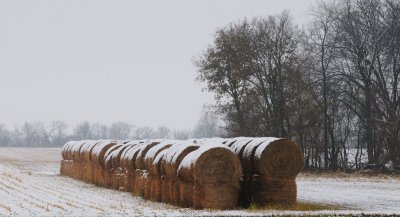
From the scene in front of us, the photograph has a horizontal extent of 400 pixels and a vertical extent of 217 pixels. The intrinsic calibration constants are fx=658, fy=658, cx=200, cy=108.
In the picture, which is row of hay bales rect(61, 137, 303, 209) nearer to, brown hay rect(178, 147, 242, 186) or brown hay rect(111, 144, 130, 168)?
brown hay rect(178, 147, 242, 186)

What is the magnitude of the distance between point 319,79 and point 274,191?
91.3 feet

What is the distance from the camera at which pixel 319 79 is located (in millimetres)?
43344

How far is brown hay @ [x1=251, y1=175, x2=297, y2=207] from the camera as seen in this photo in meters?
16.5

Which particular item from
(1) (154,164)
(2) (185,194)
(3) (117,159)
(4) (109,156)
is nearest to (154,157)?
(1) (154,164)

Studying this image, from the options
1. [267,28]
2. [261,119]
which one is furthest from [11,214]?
[267,28]

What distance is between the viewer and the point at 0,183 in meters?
23.7

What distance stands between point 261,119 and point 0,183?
79.5ft

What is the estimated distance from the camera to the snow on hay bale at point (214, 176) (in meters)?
15.6

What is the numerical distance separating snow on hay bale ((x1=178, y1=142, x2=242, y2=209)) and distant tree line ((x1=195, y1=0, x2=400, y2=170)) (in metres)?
25.0

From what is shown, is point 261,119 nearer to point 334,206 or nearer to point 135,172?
point 135,172

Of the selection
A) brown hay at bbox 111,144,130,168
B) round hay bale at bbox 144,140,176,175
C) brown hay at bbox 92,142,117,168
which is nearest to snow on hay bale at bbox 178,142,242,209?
round hay bale at bbox 144,140,176,175

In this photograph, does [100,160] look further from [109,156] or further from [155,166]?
[155,166]

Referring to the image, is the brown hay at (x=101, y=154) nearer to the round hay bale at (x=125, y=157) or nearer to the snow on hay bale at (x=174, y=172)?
the round hay bale at (x=125, y=157)

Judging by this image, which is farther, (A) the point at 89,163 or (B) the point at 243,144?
(A) the point at 89,163
